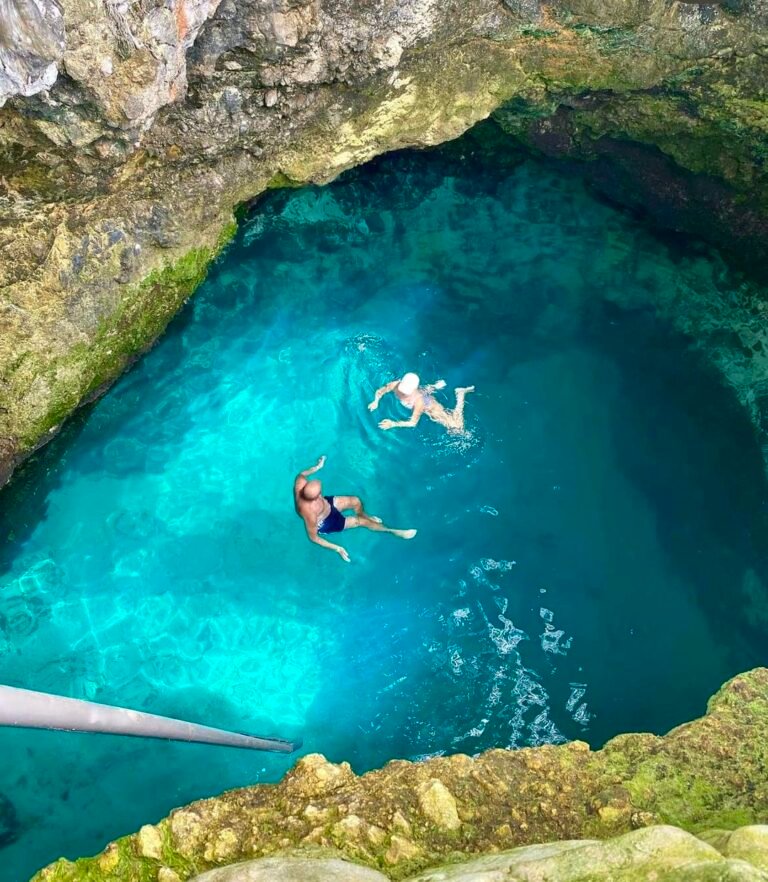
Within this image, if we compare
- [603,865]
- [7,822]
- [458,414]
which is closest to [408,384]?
[458,414]

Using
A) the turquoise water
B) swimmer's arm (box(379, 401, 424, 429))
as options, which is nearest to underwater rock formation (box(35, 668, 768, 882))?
the turquoise water

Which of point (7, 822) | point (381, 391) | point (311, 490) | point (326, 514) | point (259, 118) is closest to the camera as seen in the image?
point (7, 822)

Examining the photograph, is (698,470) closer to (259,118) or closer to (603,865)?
(603,865)

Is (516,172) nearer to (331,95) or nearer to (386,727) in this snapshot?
(331,95)

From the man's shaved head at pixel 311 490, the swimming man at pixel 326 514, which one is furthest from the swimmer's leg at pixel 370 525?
the man's shaved head at pixel 311 490

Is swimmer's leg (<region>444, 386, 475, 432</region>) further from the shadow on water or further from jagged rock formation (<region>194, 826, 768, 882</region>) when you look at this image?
jagged rock formation (<region>194, 826, 768, 882</region>)

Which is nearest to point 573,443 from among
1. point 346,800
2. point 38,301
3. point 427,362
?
point 427,362
